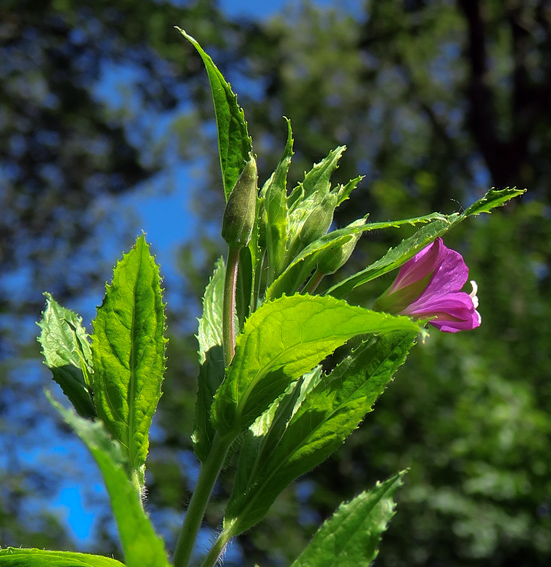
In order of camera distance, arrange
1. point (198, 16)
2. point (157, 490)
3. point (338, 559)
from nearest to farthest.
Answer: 1. point (338, 559)
2. point (198, 16)
3. point (157, 490)

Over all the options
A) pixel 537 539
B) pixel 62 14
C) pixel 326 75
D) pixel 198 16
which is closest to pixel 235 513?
pixel 537 539

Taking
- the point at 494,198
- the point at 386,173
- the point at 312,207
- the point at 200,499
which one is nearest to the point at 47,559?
the point at 200,499

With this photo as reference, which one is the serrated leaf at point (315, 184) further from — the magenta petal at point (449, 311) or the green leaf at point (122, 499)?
the green leaf at point (122, 499)

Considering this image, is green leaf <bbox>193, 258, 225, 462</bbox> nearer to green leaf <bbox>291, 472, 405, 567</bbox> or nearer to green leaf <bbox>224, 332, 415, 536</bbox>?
green leaf <bbox>224, 332, 415, 536</bbox>

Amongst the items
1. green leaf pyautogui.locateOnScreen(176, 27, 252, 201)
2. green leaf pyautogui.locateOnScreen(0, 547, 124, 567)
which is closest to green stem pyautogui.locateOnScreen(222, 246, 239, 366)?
green leaf pyautogui.locateOnScreen(176, 27, 252, 201)

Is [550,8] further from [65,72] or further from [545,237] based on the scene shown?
[65,72]

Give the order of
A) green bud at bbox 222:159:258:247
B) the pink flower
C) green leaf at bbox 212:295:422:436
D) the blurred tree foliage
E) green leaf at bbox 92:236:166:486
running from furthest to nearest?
the blurred tree foliage
the pink flower
green bud at bbox 222:159:258:247
green leaf at bbox 92:236:166:486
green leaf at bbox 212:295:422:436

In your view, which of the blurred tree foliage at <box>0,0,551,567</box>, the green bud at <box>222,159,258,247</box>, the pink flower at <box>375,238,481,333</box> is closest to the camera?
the green bud at <box>222,159,258,247</box>

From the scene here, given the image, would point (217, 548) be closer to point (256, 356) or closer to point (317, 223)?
point (256, 356)
